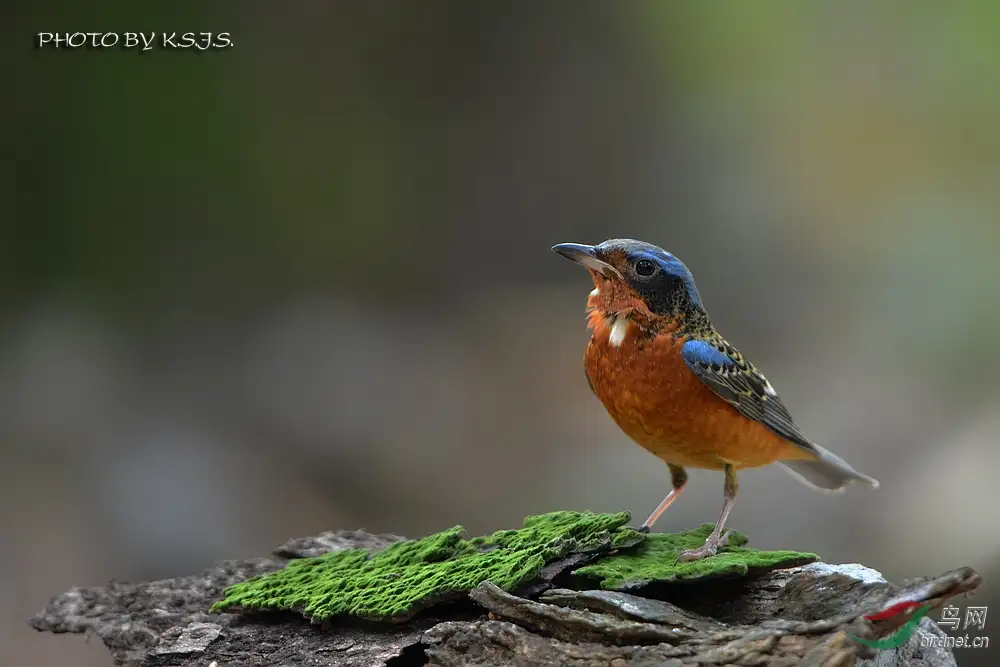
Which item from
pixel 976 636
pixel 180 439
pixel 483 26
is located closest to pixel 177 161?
pixel 180 439

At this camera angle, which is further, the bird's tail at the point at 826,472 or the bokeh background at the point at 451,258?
the bokeh background at the point at 451,258

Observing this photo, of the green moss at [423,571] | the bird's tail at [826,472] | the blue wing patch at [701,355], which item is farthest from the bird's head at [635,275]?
the bird's tail at [826,472]

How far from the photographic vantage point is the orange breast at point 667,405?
10.2 ft

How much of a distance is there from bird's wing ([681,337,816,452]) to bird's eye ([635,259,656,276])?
0.90 feet

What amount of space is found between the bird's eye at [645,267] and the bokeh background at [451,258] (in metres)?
2.98

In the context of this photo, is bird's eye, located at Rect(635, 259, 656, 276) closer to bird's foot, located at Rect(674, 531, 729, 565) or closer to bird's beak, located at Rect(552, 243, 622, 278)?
bird's beak, located at Rect(552, 243, 622, 278)

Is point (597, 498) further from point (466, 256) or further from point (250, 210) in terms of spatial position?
point (250, 210)

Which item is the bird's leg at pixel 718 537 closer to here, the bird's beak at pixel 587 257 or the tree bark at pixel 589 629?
the tree bark at pixel 589 629

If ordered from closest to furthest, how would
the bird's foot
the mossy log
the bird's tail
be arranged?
the mossy log
the bird's foot
the bird's tail

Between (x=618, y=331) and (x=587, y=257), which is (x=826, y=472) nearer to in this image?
(x=618, y=331)

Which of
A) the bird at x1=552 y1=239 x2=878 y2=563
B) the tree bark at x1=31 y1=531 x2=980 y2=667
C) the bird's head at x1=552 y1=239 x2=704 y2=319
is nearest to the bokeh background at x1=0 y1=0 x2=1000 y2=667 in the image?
the bird at x1=552 y1=239 x2=878 y2=563

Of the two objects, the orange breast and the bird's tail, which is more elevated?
the orange breast

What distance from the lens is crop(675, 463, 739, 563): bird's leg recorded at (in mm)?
2924

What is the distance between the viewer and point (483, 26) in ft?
22.6
